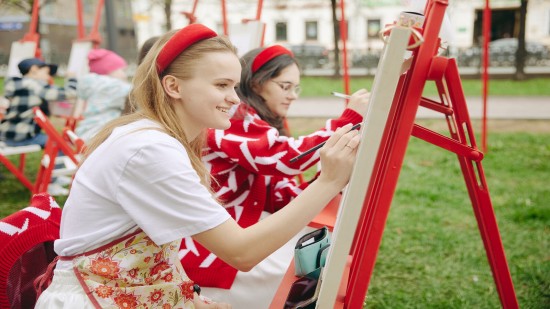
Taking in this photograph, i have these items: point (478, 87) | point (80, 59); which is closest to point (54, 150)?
point (80, 59)

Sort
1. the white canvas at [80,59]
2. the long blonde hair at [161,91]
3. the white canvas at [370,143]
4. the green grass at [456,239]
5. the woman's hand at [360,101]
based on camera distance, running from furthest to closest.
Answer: the white canvas at [80,59]
the green grass at [456,239]
the woman's hand at [360,101]
the long blonde hair at [161,91]
the white canvas at [370,143]

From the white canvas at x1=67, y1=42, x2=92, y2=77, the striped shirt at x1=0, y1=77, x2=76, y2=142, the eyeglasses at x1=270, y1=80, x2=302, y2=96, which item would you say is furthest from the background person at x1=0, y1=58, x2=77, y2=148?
the eyeglasses at x1=270, y1=80, x2=302, y2=96

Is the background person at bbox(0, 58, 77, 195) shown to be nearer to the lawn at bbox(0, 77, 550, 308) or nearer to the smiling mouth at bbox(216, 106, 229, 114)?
the lawn at bbox(0, 77, 550, 308)

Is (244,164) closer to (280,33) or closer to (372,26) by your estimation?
(372,26)

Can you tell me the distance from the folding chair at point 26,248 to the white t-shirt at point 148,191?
1.06ft

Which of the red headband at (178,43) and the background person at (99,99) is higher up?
the red headband at (178,43)

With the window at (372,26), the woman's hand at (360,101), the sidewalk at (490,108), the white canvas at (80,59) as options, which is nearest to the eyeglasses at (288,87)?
the woman's hand at (360,101)

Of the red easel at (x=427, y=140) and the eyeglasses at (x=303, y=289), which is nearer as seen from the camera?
the red easel at (x=427, y=140)

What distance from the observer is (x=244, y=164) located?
71.1 inches

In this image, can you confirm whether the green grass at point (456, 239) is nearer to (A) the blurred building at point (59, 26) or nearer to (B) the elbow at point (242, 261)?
(B) the elbow at point (242, 261)

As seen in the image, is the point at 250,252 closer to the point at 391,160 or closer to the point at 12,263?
the point at 391,160

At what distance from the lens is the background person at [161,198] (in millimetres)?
1116

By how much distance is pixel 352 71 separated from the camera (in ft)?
66.6

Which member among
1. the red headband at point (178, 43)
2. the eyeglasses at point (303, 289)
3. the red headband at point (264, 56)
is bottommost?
the eyeglasses at point (303, 289)
